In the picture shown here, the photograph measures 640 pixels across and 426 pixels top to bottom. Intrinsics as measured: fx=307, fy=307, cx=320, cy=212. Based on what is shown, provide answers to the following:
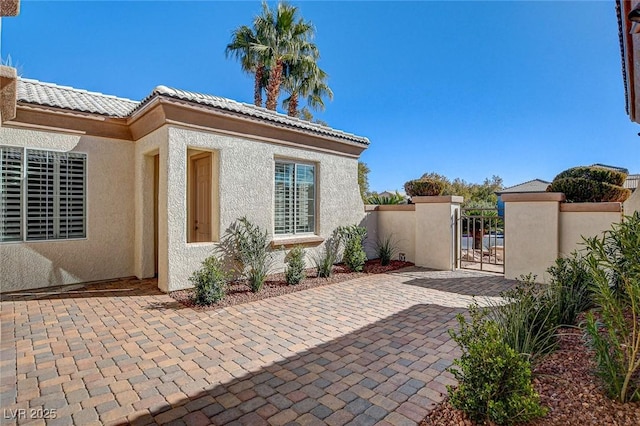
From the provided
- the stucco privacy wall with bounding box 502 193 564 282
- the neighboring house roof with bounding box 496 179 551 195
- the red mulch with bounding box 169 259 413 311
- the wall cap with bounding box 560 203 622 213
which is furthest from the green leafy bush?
the neighboring house roof with bounding box 496 179 551 195

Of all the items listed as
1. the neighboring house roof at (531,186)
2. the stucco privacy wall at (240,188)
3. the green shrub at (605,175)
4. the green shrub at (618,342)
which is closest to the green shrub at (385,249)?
the stucco privacy wall at (240,188)

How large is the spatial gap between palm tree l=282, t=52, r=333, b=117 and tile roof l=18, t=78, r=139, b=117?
11.4 metres

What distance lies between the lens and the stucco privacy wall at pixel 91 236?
25.7 feet

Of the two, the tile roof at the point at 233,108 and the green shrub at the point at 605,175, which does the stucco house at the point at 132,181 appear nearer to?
the tile roof at the point at 233,108

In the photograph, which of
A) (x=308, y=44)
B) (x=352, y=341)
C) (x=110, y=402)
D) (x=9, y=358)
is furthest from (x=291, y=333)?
(x=308, y=44)

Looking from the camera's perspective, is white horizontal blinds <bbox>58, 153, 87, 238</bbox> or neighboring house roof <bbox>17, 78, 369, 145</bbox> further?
white horizontal blinds <bbox>58, 153, 87, 238</bbox>

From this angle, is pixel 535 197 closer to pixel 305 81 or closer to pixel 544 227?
pixel 544 227

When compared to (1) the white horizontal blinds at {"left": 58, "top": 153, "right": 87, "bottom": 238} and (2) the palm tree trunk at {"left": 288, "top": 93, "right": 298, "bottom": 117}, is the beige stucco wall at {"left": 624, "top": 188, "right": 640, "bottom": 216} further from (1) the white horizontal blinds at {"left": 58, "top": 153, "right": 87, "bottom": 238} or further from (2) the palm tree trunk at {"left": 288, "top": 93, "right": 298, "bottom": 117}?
(2) the palm tree trunk at {"left": 288, "top": 93, "right": 298, "bottom": 117}

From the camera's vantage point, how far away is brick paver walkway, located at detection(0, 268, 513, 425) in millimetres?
3395

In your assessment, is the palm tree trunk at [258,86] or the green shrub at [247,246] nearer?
the green shrub at [247,246]

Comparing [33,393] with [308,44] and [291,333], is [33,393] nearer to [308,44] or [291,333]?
[291,333]

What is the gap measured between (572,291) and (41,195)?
1210 cm

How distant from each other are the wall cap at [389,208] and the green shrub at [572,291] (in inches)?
270

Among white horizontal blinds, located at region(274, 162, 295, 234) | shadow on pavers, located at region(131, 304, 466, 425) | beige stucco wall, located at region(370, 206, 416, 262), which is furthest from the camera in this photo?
beige stucco wall, located at region(370, 206, 416, 262)
